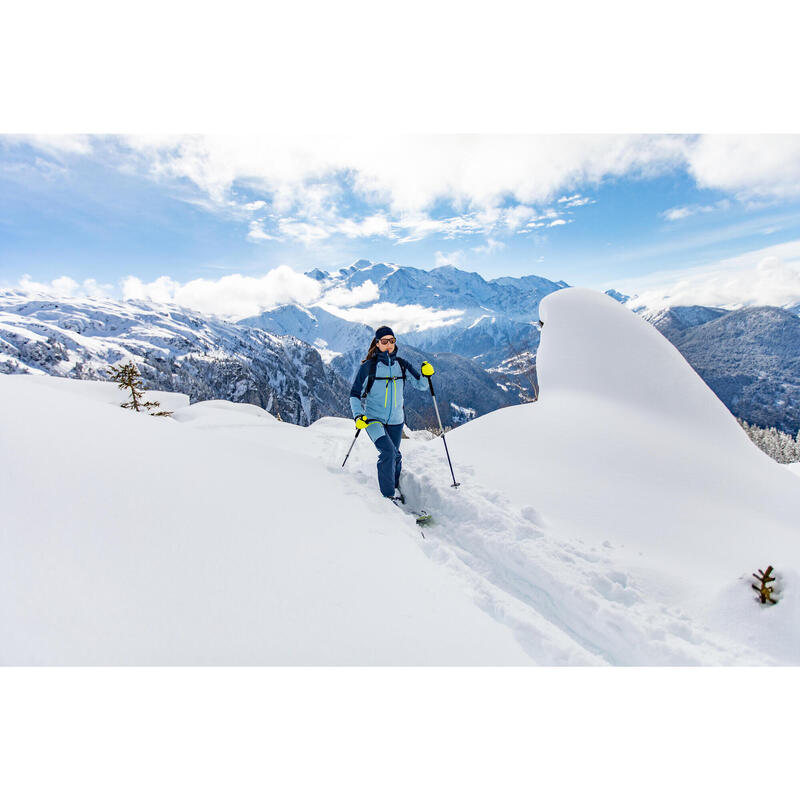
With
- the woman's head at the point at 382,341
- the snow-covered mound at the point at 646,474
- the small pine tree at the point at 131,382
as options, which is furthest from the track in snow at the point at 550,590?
the small pine tree at the point at 131,382

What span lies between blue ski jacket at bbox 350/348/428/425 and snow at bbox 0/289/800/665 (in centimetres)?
131

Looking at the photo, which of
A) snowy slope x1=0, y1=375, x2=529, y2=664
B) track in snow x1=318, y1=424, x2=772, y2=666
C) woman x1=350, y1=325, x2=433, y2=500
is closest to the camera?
snowy slope x1=0, y1=375, x2=529, y2=664

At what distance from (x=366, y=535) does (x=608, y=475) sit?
4.64 m

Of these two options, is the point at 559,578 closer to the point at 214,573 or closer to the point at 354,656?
the point at 354,656

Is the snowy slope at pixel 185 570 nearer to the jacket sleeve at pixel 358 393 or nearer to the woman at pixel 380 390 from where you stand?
the woman at pixel 380 390

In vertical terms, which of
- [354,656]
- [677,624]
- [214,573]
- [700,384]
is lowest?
[677,624]

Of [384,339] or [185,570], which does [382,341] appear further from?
[185,570]

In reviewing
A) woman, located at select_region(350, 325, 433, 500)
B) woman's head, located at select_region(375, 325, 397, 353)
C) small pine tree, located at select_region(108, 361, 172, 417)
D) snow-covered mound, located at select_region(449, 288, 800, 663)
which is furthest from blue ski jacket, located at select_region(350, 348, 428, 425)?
small pine tree, located at select_region(108, 361, 172, 417)

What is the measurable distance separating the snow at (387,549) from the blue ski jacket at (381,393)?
1.31 metres

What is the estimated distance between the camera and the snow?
2.64 metres

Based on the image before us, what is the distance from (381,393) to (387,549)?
346cm

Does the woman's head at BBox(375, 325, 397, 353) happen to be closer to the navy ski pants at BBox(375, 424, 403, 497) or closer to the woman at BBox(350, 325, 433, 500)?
the woman at BBox(350, 325, 433, 500)

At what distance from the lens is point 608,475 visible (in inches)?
268
